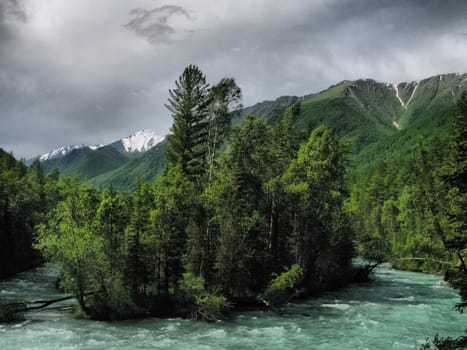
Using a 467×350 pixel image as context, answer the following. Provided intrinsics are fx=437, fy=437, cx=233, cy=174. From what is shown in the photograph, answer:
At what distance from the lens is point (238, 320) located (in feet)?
124

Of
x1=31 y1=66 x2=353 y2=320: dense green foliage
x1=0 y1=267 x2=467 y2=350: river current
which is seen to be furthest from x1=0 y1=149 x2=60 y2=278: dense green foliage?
x1=31 y1=66 x2=353 y2=320: dense green foliage

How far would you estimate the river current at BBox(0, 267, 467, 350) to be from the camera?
29828 mm

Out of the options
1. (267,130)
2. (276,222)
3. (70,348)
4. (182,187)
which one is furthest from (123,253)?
(267,130)

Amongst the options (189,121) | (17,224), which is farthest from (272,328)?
(17,224)

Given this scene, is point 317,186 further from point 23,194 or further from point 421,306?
point 23,194

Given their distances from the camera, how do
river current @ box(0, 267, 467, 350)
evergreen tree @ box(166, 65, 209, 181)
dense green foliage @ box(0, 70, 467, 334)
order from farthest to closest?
1. evergreen tree @ box(166, 65, 209, 181)
2. dense green foliage @ box(0, 70, 467, 334)
3. river current @ box(0, 267, 467, 350)

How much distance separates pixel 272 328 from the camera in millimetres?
34750

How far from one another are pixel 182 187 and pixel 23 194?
46.3m

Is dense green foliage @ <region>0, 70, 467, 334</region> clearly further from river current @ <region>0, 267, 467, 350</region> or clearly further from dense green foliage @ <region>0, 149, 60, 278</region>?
river current @ <region>0, 267, 467, 350</region>

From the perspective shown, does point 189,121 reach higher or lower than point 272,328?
higher

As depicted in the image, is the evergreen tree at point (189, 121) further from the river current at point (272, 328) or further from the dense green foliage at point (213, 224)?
the river current at point (272, 328)

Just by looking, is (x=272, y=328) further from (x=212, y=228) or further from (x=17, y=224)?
(x=17, y=224)

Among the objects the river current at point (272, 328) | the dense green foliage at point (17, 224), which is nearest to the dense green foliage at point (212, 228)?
the river current at point (272, 328)

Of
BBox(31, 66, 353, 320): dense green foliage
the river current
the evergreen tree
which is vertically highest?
the evergreen tree
